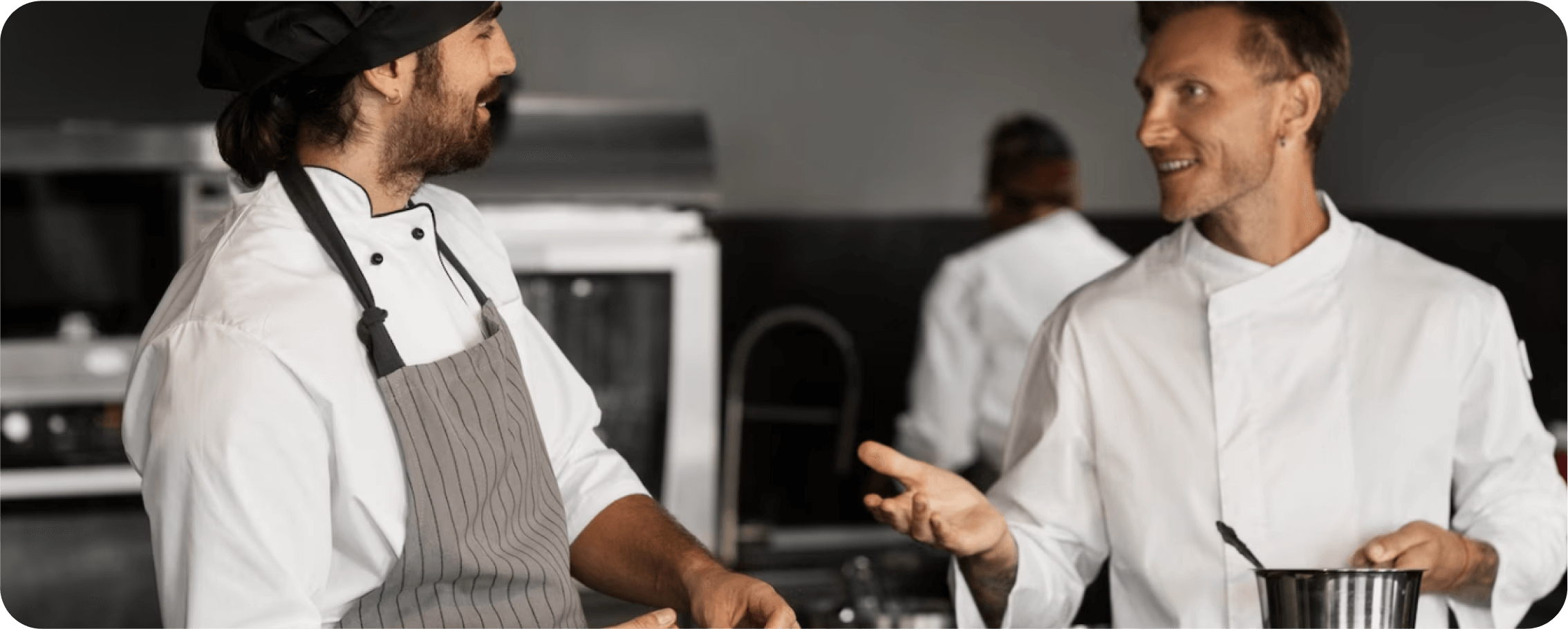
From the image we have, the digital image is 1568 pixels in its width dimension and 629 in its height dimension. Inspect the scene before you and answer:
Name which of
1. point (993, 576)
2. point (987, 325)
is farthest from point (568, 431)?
point (987, 325)

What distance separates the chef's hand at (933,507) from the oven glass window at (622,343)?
1644mm

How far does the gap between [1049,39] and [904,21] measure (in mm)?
450

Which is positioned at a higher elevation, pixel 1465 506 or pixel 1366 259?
pixel 1366 259

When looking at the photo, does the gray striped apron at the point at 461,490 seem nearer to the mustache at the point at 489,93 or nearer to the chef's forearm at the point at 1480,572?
the mustache at the point at 489,93

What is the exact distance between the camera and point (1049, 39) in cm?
416

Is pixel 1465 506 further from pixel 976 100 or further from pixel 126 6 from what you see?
pixel 126 6

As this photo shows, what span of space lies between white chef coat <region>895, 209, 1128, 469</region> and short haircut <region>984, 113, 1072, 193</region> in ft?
0.44

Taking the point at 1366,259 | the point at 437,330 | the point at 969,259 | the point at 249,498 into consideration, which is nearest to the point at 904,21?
the point at 969,259

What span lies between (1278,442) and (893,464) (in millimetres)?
563

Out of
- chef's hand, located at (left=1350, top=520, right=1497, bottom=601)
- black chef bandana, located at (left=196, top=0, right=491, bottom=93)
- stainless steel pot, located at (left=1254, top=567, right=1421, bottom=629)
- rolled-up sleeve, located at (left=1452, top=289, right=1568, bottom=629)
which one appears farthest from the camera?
rolled-up sleeve, located at (left=1452, top=289, right=1568, bottom=629)

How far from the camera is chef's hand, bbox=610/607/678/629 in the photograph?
1406 mm

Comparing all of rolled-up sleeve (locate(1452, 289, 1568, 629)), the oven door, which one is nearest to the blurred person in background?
the oven door

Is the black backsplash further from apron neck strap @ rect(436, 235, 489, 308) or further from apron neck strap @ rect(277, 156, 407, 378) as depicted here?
apron neck strap @ rect(277, 156, 407, 378)

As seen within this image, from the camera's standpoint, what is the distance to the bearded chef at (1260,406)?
5.99ft
